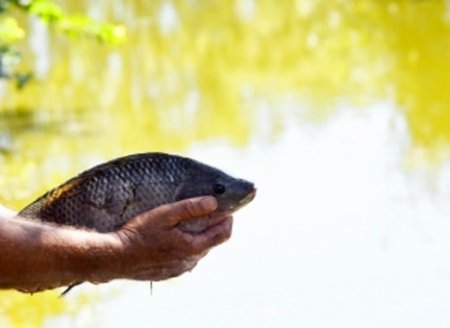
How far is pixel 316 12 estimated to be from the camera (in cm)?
1614

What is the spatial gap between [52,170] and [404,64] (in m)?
4.84

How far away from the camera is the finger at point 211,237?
2664 mm

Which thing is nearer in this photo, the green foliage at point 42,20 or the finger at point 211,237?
the finger at point 211,237

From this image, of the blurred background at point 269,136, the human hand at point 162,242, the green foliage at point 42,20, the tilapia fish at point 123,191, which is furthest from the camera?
the green foliage at point 42,20

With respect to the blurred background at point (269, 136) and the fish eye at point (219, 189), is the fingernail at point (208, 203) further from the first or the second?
A: the blurred background at point (269, 136)

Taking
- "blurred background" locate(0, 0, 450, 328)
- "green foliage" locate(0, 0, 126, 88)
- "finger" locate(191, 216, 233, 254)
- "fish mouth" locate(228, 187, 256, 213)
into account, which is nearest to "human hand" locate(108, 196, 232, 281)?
"finger" locate(191, 216, 233, 254)

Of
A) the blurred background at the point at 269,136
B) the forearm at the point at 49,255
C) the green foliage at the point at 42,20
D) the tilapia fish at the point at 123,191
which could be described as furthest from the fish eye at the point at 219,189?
the green foliage at the point at 42,20

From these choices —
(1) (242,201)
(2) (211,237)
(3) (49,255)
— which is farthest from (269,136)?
(3) (49,255)

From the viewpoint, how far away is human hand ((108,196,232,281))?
2604mm

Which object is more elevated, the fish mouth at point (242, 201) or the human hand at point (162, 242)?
the fish mouth at point (242, 201)

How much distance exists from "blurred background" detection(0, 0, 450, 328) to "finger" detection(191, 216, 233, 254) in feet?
9.72

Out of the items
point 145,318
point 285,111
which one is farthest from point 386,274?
point 285,111

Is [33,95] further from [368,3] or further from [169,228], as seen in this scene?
[169,228]

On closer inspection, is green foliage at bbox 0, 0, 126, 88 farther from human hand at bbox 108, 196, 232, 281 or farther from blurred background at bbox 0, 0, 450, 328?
human hand at bbox 108, 196, 232, 281
